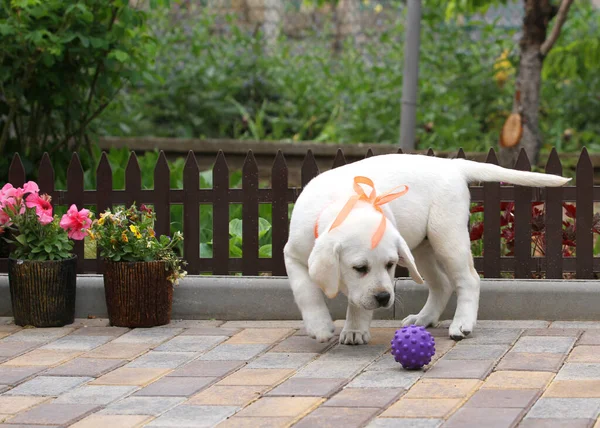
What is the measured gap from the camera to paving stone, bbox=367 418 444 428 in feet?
13.0

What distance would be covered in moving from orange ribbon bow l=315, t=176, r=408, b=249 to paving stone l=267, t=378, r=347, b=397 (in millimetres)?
673

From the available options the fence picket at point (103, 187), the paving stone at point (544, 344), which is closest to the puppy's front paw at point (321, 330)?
the paving stone at point (544, 344)

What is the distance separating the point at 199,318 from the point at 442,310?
1.43 metres

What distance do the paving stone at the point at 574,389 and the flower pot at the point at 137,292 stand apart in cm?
236

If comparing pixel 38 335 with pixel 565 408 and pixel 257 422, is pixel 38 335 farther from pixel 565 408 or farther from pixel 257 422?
pixel 565 408

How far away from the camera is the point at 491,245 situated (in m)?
6.37

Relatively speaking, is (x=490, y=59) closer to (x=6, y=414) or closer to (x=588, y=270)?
(x=588, y=270)

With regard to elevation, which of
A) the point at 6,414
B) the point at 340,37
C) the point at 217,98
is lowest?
the point at 6,414

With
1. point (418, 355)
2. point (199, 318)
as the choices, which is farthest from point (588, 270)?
point (199, 318)

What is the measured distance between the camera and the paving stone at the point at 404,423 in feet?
13.0

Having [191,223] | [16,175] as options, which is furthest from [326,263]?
[16,175]

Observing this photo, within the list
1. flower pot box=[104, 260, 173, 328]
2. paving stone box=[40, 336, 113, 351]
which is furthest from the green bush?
paving stone box=[40, 336, 113, 351]

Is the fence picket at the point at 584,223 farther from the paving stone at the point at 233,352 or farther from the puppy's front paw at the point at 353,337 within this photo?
the paving stone at the point at 233,352

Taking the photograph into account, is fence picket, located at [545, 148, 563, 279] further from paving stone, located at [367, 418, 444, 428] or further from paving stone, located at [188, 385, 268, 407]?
paving stone, located at [367, 418, 444, 428]
